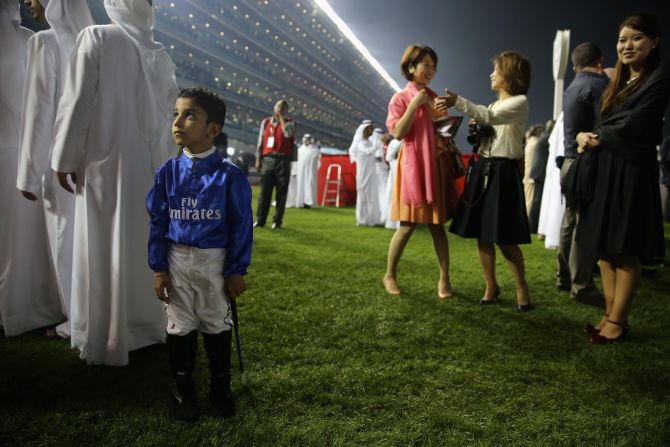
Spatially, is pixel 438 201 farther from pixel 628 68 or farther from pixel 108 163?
pixel 108 163

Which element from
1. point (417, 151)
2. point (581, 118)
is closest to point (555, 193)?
point (581, 118)

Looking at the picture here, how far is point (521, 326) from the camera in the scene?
3.00 meters

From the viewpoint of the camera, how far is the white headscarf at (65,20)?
Answer: 236 centimetres

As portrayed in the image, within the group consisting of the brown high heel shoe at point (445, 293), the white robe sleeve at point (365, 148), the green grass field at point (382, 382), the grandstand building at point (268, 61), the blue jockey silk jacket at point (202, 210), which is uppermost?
the grandstand building at point (268, 61)

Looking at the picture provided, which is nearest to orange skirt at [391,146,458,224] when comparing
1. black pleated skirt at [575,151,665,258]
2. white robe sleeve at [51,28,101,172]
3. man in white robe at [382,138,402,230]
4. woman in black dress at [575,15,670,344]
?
woman in black dress at [575,15,670,344]

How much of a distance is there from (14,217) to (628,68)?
12.0ft

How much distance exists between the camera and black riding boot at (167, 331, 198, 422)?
1752 mm

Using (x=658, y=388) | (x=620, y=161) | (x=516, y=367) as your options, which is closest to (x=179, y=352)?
(x=516, y=367)

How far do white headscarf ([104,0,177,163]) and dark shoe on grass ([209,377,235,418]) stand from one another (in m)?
1.21

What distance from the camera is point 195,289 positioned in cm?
174

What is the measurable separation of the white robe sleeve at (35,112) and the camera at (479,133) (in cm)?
262

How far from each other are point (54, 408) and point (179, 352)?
1.80 ft

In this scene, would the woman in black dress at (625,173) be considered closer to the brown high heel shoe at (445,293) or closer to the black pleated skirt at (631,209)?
the black pleated skirt at (631,209)

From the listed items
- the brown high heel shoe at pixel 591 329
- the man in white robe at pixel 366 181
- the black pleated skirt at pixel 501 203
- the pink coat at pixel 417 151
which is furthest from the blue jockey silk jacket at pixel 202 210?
the man in white robe at pixel 366 181
